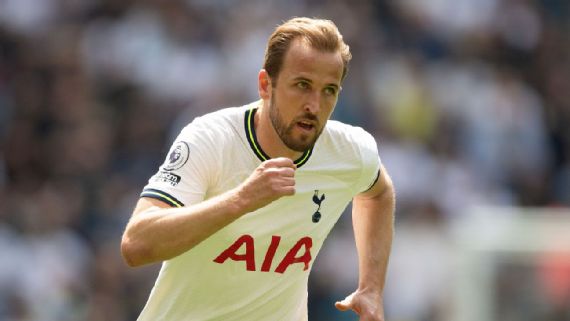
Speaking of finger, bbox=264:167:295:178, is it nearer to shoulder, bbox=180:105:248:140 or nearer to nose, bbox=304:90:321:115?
nose, bbox=304:90:321:115

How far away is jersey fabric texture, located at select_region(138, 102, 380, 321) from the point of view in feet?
19.3

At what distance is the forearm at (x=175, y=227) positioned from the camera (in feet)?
17.5

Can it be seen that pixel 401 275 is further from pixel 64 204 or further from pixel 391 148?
pixel 64 204

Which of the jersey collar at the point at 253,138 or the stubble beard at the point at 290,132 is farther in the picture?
the jersey collar at the point at 253,138

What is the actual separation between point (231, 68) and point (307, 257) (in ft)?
24.0

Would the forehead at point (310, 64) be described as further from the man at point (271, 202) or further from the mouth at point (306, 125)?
the mouth at point (306, 125)

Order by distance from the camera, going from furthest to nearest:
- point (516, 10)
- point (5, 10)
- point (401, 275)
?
point (516, 10) → point (5, 10) → point (401, 275)

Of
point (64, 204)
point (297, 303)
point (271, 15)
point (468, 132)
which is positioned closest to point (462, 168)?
point (468, 132)

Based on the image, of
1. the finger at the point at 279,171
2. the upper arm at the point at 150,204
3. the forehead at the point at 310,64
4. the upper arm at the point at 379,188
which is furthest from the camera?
the upper arm at the point at 379,188

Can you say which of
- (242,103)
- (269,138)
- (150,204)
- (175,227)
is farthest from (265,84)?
(242,103)

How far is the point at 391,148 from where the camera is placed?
1318 centimetres

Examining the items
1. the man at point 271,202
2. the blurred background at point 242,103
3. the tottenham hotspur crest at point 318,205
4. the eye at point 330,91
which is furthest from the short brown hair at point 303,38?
the blurred background at point 242,103

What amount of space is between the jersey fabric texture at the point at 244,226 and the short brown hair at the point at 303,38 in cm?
31

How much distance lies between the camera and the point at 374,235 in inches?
261
